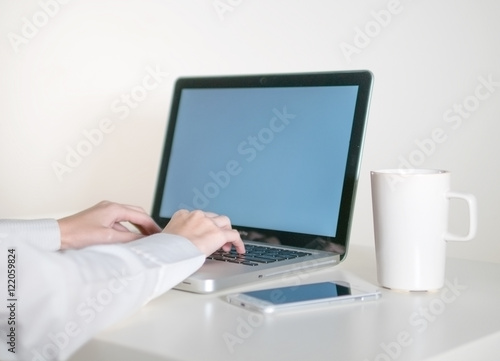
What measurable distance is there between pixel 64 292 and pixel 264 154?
58cm

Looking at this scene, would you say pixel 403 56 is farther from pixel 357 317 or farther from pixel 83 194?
pixel 357 317

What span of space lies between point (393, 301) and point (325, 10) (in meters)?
1.23

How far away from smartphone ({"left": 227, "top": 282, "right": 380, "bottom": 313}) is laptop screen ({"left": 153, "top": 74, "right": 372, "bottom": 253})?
23 centimetres

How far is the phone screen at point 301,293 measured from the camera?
2.72 ft

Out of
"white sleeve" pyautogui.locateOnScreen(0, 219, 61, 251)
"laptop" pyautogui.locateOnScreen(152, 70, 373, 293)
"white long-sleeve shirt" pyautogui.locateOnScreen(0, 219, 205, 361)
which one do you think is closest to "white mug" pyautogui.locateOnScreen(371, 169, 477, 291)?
"laptop" pyautogui.locateOnScreen(152, 70, 373, 293)

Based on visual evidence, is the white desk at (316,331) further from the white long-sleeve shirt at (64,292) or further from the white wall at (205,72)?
the white wall at (205,72)

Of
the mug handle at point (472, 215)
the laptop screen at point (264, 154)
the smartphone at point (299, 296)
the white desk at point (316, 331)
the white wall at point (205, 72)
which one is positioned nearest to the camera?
the white desk at point (316, 331)

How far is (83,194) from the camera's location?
2.09m

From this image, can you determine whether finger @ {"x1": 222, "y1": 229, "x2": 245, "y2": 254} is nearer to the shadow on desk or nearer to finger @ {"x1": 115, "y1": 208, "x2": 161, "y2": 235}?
finger @ {"x1": 115, "y1": 208, "x2": 161, "y2": 235}

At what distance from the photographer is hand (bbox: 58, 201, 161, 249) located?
105 centimetres

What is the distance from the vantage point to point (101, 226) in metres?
1.07

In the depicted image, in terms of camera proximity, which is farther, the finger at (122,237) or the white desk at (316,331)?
the finger at (122,237)

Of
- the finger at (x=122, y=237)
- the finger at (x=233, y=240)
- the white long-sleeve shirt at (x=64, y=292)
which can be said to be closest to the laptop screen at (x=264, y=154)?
the finger at (x=233, y=240)

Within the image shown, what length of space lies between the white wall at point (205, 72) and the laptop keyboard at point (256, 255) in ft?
2.88
